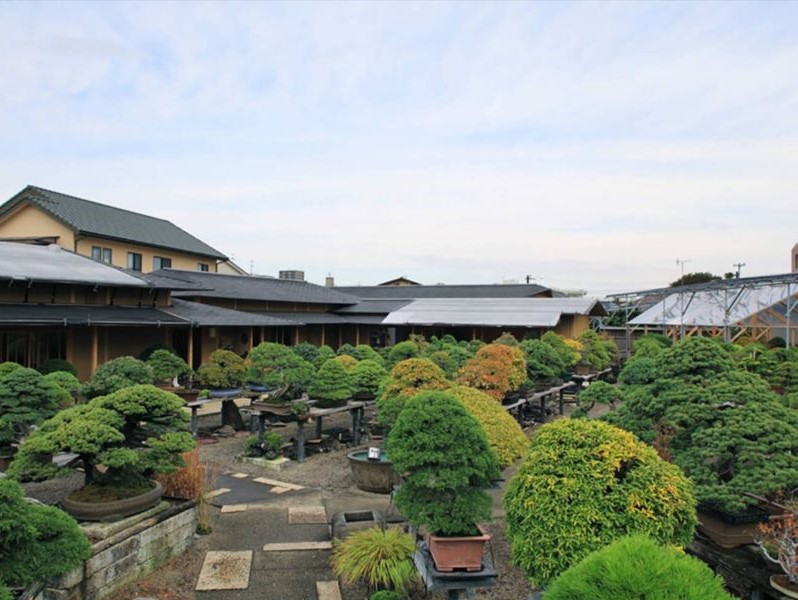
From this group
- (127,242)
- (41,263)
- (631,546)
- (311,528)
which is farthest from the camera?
(127,242)

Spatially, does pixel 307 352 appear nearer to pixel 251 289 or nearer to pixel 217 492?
pixel 217 492

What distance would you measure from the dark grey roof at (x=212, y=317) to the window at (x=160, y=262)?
828 cm

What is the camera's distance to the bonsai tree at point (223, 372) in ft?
41.3

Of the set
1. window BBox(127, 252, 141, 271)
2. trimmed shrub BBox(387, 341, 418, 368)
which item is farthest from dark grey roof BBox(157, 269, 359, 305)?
trimmed shrub BBox(387, 341, 418, 368)

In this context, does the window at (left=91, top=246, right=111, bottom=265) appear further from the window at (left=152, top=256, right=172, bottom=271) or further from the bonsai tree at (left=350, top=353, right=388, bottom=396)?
the bonsai tree at (left=350, top=353, right=388, bottom=396)

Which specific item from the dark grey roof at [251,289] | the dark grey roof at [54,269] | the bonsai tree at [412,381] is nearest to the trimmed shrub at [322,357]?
the bonsai tree at [412,381]

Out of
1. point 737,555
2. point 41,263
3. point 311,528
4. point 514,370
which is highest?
point 41,263

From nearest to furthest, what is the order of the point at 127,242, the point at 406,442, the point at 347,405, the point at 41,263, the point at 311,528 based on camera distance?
the point at 406,442 < the point at 311,528 < the point at 347,405 < the point at 41,263 < the point at 127,242

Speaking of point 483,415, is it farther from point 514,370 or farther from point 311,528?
point 514,370

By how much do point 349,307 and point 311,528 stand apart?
24.2 meters

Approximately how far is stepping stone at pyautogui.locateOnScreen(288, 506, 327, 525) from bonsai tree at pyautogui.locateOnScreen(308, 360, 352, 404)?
11.5 ft

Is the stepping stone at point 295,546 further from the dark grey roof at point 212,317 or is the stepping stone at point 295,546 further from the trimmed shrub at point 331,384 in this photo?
the dark grey roof at point 212,317

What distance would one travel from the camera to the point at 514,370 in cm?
1230

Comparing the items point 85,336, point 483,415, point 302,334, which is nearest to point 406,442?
point 483,415
